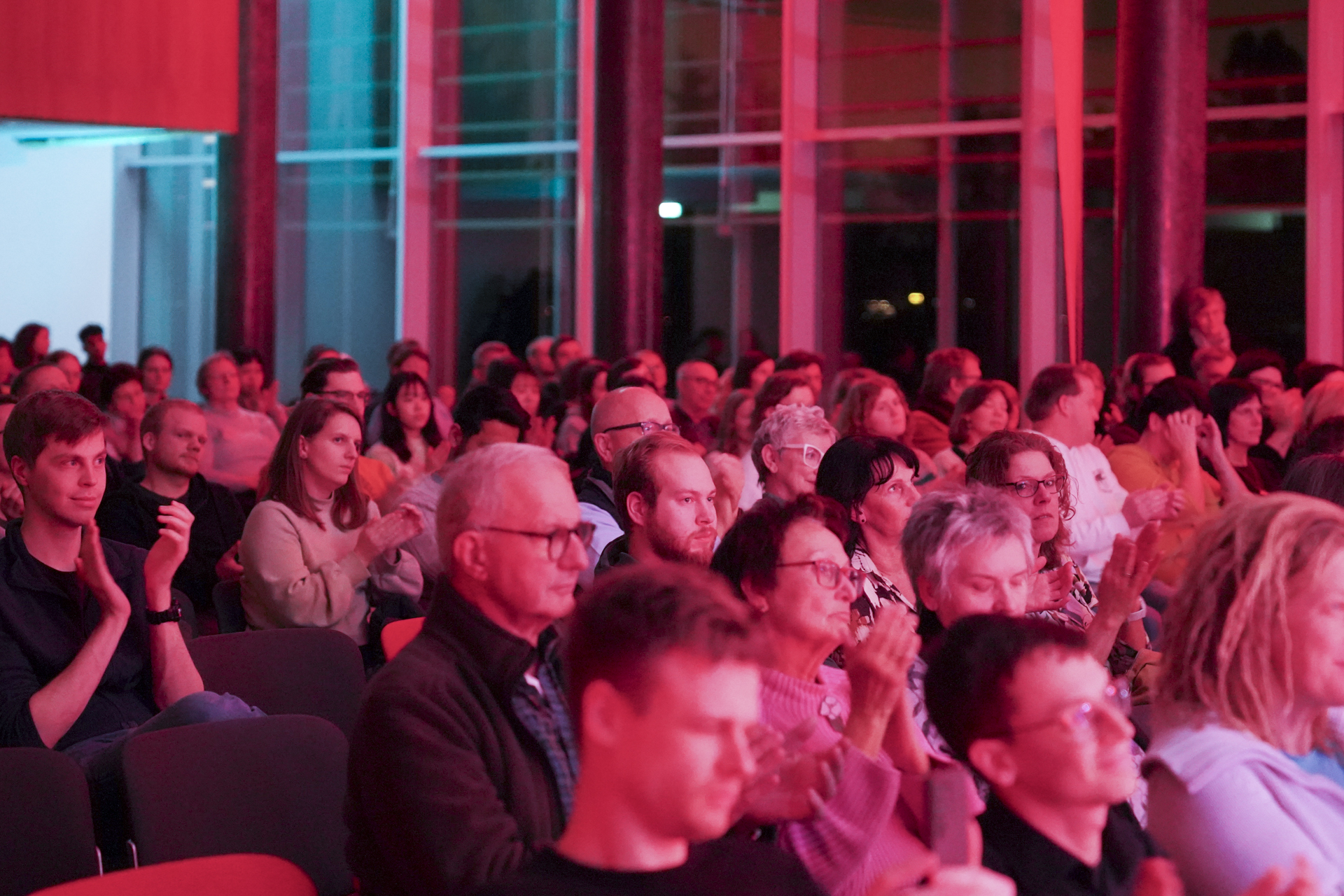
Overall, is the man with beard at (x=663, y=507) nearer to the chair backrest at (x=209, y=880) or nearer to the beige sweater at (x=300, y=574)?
the beige sweater at (x=300, y=574)

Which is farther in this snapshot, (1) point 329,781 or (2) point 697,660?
(1) point 329,781

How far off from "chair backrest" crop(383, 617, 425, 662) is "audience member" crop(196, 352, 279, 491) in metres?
3.41

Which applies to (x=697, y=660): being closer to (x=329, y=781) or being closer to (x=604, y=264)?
(x=329, y=781)

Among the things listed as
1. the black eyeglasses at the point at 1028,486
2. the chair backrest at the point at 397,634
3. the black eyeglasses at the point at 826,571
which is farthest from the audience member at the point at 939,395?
the black eyeglasses at the point at 826,571

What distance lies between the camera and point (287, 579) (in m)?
4.02

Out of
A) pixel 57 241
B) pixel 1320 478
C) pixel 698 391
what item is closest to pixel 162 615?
pixel 1320 478

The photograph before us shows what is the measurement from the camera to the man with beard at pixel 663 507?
11.2 feet

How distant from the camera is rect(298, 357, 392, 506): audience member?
5719 millimetres

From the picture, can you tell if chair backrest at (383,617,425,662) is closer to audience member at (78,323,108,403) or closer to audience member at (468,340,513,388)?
audience member at (78,323,108,403)

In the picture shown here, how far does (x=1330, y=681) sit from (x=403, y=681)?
135 cm

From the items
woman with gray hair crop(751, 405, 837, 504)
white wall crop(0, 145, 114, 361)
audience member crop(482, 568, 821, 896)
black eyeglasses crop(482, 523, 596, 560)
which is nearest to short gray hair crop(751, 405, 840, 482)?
woman with gray hair crop(751, 405, 837, 504)

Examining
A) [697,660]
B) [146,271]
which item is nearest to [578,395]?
[697,660]

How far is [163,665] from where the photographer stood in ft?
10.8

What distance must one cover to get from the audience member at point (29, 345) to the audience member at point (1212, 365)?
7.36m
